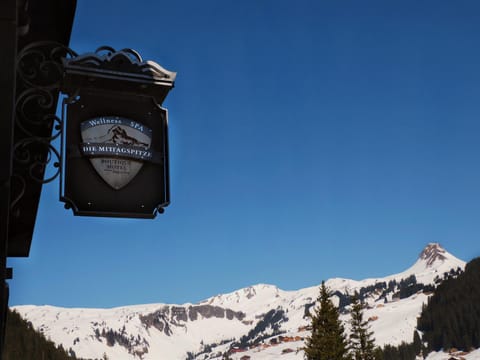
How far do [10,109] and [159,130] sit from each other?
1.62 meters

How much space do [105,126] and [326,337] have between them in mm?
49628

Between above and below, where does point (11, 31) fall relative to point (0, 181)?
above

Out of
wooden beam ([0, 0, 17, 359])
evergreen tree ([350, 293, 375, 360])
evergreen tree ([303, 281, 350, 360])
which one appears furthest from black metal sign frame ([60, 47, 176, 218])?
evergreen tree ([350, 293, 375, 360])

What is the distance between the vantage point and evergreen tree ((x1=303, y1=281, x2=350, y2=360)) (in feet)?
172

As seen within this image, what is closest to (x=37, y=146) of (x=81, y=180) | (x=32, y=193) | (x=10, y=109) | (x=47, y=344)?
(x=32, y=193)

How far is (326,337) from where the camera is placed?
52750 mm

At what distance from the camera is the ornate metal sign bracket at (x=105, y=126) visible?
218 inches

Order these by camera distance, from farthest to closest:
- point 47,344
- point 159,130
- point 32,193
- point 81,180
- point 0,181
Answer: point 47,344 < point 32,193 < point 159,130 < point 81,180 < point 0,181

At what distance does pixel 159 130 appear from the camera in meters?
6.05

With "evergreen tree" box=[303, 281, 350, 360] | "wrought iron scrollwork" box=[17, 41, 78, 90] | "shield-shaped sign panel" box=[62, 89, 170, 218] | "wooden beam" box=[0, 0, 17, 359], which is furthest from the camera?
"evergreen tree" box=[303, 281, 350, 360]

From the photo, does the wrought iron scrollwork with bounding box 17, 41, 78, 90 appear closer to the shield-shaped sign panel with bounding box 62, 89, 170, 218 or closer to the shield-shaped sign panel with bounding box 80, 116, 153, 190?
the shield-shaped sign panel with bounding box 62, 89, 170, 218

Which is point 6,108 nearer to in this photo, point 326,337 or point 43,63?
point 43,63

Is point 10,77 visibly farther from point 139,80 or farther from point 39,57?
point 139,80

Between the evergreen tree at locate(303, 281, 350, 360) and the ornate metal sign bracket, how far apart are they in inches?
1897
